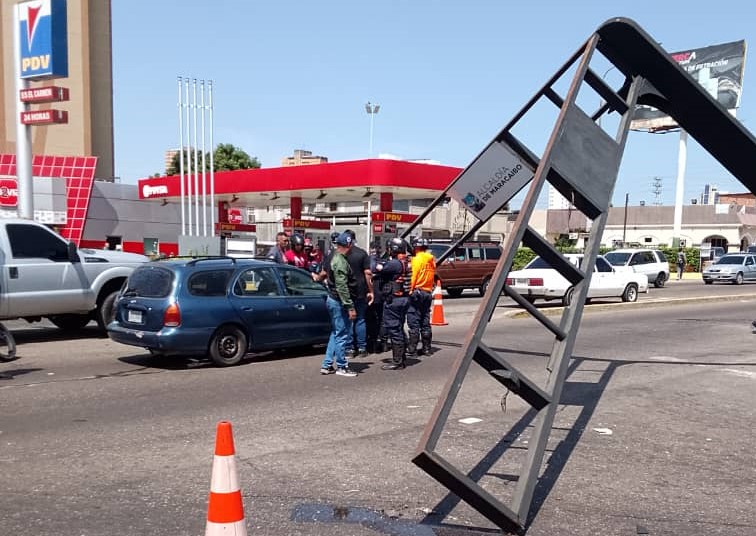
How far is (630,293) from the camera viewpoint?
21547 millimetres

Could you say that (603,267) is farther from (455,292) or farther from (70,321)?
(70,321)

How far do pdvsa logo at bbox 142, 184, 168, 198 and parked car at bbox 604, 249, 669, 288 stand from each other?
24.1m

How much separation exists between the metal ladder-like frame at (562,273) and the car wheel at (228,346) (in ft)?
17.8

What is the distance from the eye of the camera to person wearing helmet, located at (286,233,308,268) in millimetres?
12992

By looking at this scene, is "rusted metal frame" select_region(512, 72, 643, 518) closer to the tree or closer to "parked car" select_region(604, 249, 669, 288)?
"parked car" select_region(604, 249, 669, 288)

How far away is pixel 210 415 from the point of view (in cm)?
680

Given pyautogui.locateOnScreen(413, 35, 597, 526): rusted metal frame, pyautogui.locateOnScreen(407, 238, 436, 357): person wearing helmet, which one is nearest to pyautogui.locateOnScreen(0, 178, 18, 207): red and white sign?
pyautogui.locateOnScreen(407, 238, 436, 357): person wearing helmet

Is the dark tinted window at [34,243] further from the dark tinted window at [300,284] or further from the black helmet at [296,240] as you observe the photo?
the dark tinted window at [300,284]

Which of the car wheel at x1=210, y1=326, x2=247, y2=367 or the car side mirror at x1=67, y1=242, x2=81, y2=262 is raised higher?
the car side mirror at x1=67, y1=242, x2=81, y2=262

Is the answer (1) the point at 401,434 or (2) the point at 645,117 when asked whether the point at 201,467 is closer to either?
(1) the point at 401,434

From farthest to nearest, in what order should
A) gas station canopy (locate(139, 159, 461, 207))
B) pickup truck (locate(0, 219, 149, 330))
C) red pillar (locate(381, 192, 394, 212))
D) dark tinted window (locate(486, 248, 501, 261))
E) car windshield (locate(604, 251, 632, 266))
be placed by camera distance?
red pillar (locate(381, 192, 394, 212))
car windshield (locate(604, 251, 632, 266))
gas station canopy (locate(139, 159, 461, 207))
dark tinted window (locate(486, 248, 501, 261))
pickup truck (locate(0, 219, 149, 330))

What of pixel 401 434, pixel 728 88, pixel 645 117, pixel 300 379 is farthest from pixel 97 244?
pixel 728 88

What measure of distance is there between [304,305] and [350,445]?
4.49 m

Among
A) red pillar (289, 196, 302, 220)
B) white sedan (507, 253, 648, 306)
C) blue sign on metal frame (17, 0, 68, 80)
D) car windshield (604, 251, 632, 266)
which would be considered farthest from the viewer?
red pillar (289, 196, 302, 220)
